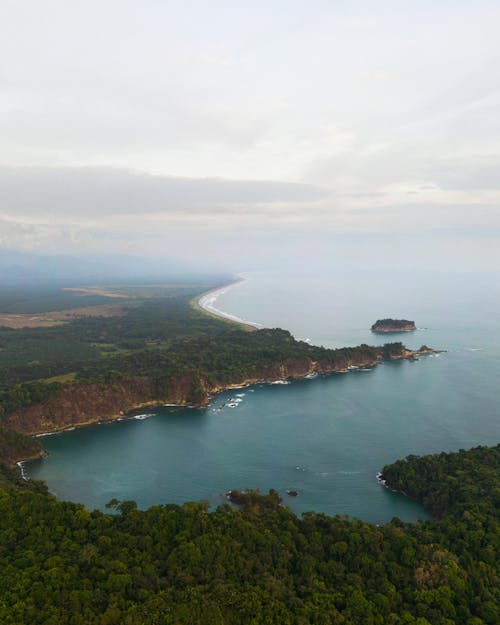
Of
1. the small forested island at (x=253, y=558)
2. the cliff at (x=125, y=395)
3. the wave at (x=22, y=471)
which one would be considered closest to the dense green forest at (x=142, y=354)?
the cliff at (x=125, y=395)

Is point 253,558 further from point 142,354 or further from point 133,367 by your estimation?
point 142,354

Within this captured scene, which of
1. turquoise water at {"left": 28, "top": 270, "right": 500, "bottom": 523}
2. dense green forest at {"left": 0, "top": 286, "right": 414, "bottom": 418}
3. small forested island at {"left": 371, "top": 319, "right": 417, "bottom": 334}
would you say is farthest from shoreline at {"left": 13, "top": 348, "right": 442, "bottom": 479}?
small forested island at {"left": 371, "top": 319, "right": 417, "bottom": 334}

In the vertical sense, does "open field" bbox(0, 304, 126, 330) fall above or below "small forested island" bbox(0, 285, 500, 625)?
above

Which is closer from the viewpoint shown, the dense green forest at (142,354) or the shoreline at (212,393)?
the shoreline at (212,393)

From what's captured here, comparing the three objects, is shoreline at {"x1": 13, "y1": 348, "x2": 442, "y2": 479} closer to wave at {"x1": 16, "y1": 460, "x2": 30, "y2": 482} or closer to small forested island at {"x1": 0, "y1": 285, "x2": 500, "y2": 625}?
wave at {"x1": 16, "y1": 460, "x2": 30, "y2": 482}

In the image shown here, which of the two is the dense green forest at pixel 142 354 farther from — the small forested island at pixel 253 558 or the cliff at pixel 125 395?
the small forested island at pixel 253 558

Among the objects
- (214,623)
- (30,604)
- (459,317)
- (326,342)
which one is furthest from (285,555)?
(459,317)
